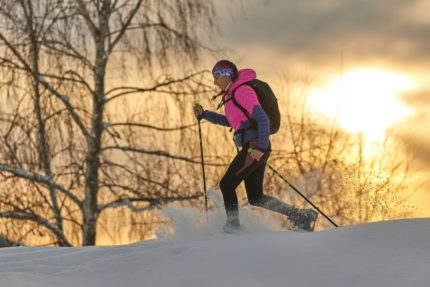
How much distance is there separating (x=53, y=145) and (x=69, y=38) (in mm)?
1693

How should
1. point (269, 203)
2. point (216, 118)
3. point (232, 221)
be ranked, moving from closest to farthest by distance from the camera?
1. point (232, 221)
2. point (269, 203)
3. point (216, 118)

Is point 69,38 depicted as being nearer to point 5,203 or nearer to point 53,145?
point 53,145

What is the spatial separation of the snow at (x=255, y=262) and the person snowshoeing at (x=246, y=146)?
2.03ft

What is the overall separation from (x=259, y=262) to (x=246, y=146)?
5.47ft

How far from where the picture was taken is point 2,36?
10.6 meters

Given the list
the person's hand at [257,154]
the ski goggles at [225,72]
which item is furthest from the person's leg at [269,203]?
the ski goggles at [225,72]

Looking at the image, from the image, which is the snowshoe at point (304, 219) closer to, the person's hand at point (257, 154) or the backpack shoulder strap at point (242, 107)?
the person's hand at point (257, 154)

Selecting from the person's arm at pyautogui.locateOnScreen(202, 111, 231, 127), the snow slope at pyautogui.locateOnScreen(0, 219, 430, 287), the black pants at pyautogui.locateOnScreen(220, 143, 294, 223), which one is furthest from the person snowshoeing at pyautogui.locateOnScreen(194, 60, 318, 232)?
the snow slope at pyautogui.locateOnScreen(0, 219, 430, 287)

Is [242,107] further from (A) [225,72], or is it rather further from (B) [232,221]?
(B) [232,221]

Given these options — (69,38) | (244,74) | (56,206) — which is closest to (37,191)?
(56,206)

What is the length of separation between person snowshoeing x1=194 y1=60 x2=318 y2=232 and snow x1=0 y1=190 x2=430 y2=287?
2.03ft

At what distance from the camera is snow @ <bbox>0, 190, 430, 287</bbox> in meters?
4.39

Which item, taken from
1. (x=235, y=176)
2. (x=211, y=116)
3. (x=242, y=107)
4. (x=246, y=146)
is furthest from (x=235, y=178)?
(x=211, y=116)

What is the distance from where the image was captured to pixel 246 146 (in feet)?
20.4
